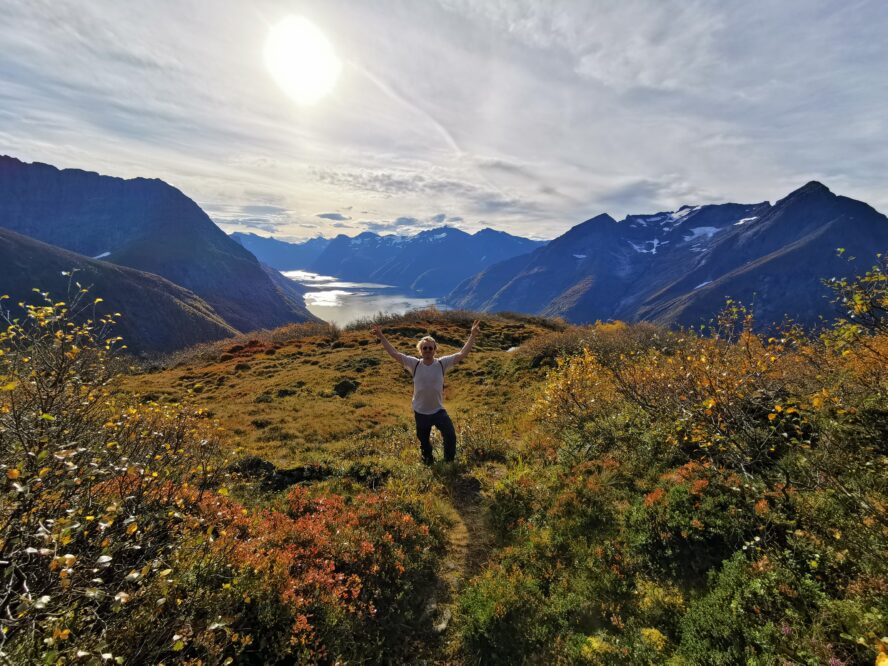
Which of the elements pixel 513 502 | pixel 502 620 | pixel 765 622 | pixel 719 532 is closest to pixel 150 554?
pixel 502 620

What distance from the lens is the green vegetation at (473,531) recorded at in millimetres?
3742

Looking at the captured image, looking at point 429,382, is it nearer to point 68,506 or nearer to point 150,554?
point 150,554

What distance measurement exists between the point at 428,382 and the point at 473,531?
11.4 ft

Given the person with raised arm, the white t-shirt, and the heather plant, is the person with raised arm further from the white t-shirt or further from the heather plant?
the heather plant

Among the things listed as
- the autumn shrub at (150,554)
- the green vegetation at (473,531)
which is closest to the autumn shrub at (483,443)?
the green vegetation at (473,531)

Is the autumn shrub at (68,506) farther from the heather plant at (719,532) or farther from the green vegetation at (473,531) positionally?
the heather plant at (719,532)

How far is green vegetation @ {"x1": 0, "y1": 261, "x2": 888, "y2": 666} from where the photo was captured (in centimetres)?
374

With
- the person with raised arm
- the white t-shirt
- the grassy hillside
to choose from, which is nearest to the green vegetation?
the person with raised arm

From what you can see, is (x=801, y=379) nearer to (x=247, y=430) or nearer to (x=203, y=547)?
(x=203, y=547)

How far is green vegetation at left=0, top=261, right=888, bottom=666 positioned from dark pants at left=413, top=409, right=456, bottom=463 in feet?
1.51

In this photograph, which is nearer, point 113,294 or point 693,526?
point 693,526

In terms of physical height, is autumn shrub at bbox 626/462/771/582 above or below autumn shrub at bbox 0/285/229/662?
below

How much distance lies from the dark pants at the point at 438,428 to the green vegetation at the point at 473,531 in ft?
1.51

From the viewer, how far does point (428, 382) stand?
986cm
